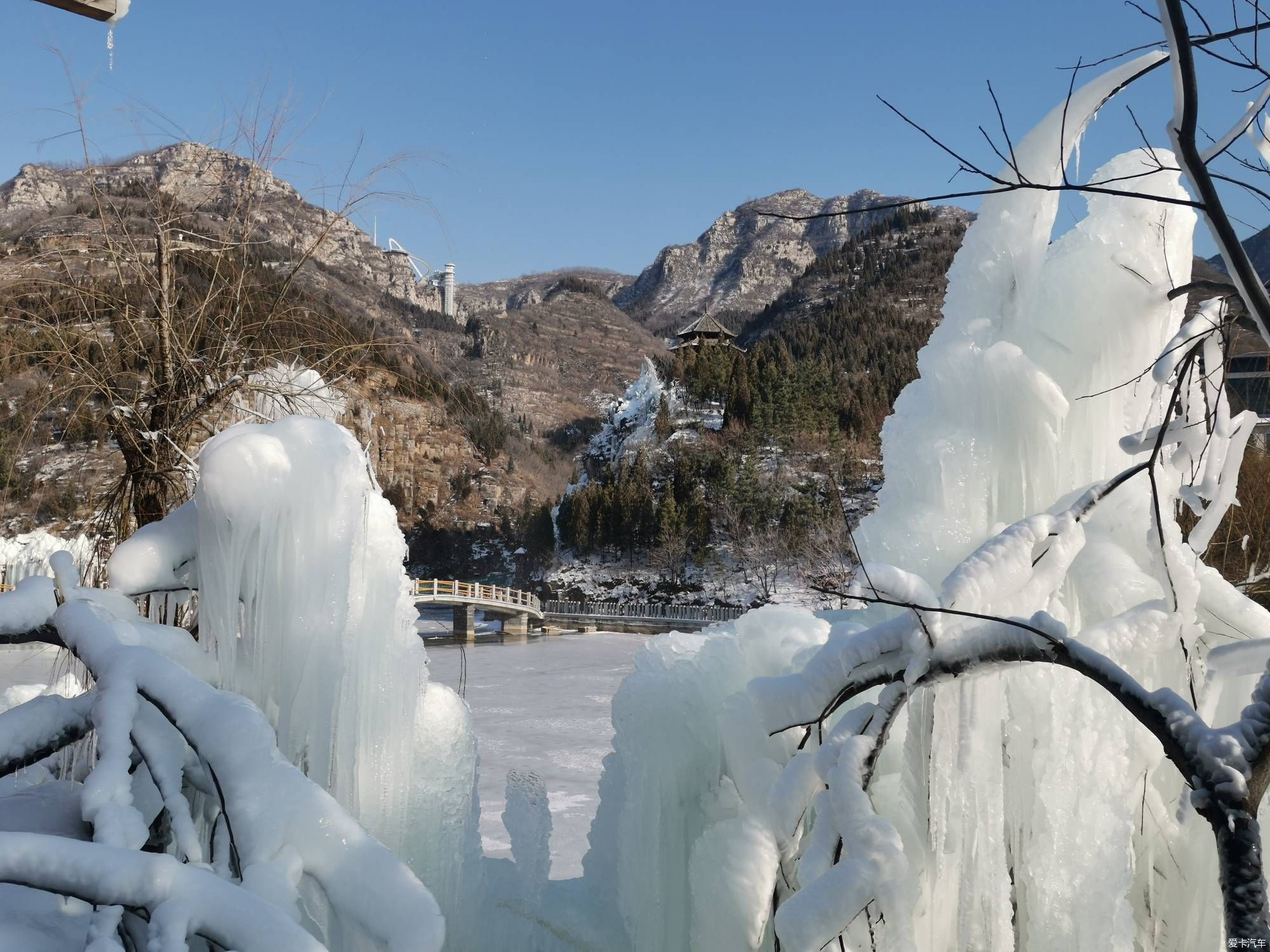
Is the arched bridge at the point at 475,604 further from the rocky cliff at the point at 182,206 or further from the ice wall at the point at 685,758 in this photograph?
the ice wall at the point at 685,758

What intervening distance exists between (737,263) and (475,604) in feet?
396

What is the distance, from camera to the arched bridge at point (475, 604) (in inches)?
1182

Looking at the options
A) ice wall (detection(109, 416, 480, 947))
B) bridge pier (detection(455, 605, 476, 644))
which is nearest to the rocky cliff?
ice wall (detection(109, 416, 480, 947))

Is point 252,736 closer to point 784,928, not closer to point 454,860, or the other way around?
point 784,928

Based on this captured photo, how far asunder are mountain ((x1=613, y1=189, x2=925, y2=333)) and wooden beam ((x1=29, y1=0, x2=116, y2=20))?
131 metres

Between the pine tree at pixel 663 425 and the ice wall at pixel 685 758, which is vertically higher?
the pine tree at pixel 663 425

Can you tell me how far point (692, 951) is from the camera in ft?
12.9

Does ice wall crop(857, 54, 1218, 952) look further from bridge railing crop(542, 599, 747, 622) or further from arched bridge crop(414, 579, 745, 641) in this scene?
bridge railing crop(542, 599, 747, 622)

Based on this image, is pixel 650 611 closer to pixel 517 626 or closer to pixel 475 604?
pixel 517 626

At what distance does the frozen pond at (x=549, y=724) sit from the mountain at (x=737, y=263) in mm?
111150

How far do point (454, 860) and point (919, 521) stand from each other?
267 cm

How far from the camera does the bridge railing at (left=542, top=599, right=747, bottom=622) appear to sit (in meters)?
37.2

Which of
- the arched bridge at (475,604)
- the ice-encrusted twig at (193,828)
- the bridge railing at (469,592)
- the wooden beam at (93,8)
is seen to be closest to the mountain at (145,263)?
the wooden beam at (93,8)

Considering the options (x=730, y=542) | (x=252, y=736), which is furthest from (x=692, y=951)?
(x=730, y=542)
